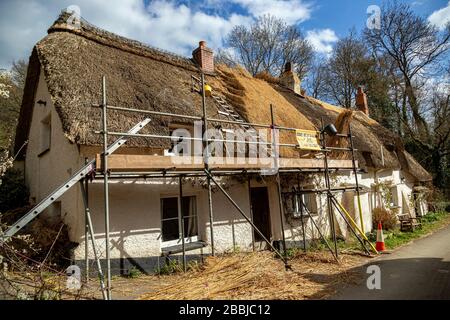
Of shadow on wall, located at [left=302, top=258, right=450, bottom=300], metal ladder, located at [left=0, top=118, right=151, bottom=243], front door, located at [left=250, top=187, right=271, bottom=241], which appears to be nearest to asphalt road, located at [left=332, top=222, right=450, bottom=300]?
shadow on wall, located at [left=302, top=258, right=450, bottom=300]

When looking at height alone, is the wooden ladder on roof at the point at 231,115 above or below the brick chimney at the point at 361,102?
below

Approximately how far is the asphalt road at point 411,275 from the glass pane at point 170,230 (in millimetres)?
3723

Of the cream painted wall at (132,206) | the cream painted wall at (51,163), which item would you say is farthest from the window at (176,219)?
the cream painted wall at (51,163)

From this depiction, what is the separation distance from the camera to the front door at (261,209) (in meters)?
8.91

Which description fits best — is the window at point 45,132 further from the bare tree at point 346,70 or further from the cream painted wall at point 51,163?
the bare tree at point 346,70

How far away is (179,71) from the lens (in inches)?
386

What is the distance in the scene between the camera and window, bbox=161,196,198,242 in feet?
23.2

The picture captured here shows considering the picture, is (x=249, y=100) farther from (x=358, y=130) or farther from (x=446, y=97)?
(x=446, y=97)

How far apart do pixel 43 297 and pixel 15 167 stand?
7.79 metres

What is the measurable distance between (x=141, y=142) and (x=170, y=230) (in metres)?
2.18

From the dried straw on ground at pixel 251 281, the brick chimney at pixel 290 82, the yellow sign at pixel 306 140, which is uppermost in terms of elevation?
the brick chimney at pixel 290 82

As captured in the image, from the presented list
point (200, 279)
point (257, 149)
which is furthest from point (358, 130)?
point (200, 279)

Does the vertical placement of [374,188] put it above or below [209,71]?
below
